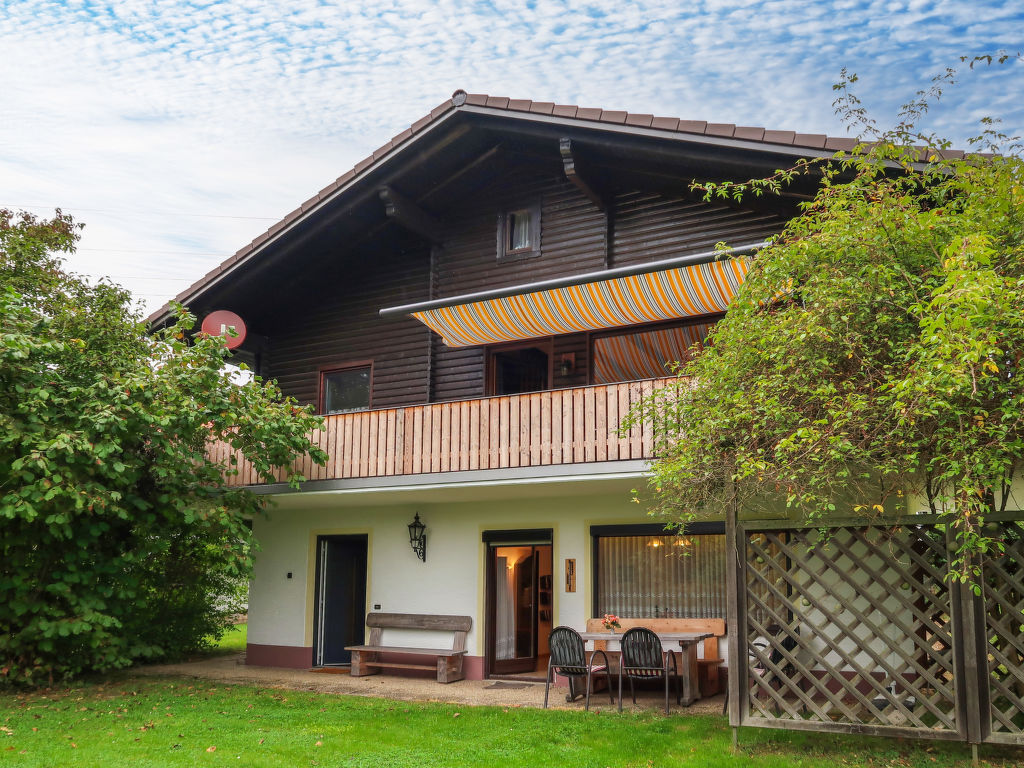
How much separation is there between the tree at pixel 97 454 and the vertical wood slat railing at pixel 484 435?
51 centimetres

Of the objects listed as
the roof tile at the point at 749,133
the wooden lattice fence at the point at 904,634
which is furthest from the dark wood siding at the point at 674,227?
the wooden lattice fence at the point at 904,634

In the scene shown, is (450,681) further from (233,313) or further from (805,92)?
(805,92)

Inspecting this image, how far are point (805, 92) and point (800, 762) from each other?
25.6 metres

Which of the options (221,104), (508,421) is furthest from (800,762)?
(221,104)

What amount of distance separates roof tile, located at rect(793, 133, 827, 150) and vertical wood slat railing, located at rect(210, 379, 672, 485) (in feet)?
9.80

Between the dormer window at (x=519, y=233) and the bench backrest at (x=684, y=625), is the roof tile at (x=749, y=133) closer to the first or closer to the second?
the dormer window at (x=519, y=233)

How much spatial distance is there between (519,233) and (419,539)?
182 inches

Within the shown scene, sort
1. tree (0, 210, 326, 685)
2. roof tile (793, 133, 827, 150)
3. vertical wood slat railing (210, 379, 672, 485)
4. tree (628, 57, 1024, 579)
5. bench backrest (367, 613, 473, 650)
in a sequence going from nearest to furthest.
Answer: tree (628, 57, 1024, 579), tree (0, 210, 326, 685), roof tile (793, 133, 827, 150), vertical wood slat railing (210, 379, 672, 485), bench backrest (367, 613, 473, 650)

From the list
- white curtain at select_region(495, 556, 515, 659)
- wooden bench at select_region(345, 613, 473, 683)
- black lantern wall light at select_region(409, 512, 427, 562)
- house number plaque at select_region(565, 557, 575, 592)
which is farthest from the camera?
black lantern wall light at select_region(409, 512, 427, 562)

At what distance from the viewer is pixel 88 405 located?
943 centimetres

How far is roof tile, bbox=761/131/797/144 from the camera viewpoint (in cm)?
992

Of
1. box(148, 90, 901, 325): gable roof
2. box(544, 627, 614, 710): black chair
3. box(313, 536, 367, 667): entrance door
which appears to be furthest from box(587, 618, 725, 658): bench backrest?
box(148, 90, 901, 325): gable roof

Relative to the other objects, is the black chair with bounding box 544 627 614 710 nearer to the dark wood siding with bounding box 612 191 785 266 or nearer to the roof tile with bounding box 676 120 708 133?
the dark wood siding with bounding box 612 191 785 266

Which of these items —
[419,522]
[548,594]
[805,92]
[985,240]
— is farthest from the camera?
[805,92]
